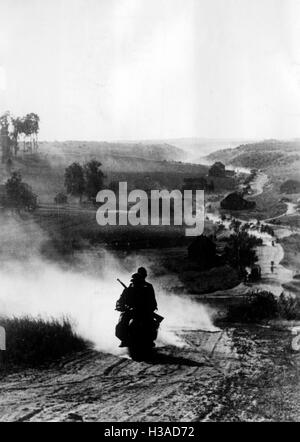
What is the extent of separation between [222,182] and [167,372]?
11.4 metres

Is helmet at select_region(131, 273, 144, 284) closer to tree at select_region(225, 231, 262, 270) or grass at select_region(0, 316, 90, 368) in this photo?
grass at select_region(0, 316, 90, 368)

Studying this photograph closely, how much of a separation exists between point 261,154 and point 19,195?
38.4ft

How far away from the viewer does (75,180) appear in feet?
67.5

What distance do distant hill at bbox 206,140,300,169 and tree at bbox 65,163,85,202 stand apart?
6.26 m

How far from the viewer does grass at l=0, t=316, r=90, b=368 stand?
11.9 m

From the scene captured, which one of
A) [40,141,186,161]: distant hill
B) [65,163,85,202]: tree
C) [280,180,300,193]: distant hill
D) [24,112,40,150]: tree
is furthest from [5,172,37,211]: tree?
[280,180,300,193]: distant hill

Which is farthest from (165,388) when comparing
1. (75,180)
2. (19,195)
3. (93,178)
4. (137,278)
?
(19,195)

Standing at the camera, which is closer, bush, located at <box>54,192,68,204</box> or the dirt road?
the dirt road

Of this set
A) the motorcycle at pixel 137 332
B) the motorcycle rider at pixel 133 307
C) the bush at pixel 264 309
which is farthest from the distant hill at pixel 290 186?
the motorcycle at pixel 137 332

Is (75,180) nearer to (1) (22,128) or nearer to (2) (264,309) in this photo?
(1) (22,128)

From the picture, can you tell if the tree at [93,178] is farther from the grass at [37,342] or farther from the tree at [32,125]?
the grass at [37,342]

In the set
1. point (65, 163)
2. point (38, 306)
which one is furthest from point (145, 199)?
point (38, 306)

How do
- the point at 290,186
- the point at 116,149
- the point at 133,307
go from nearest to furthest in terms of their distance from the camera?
1. the point at 133,307
2. the point at 290,186
3. the point at 116,149
